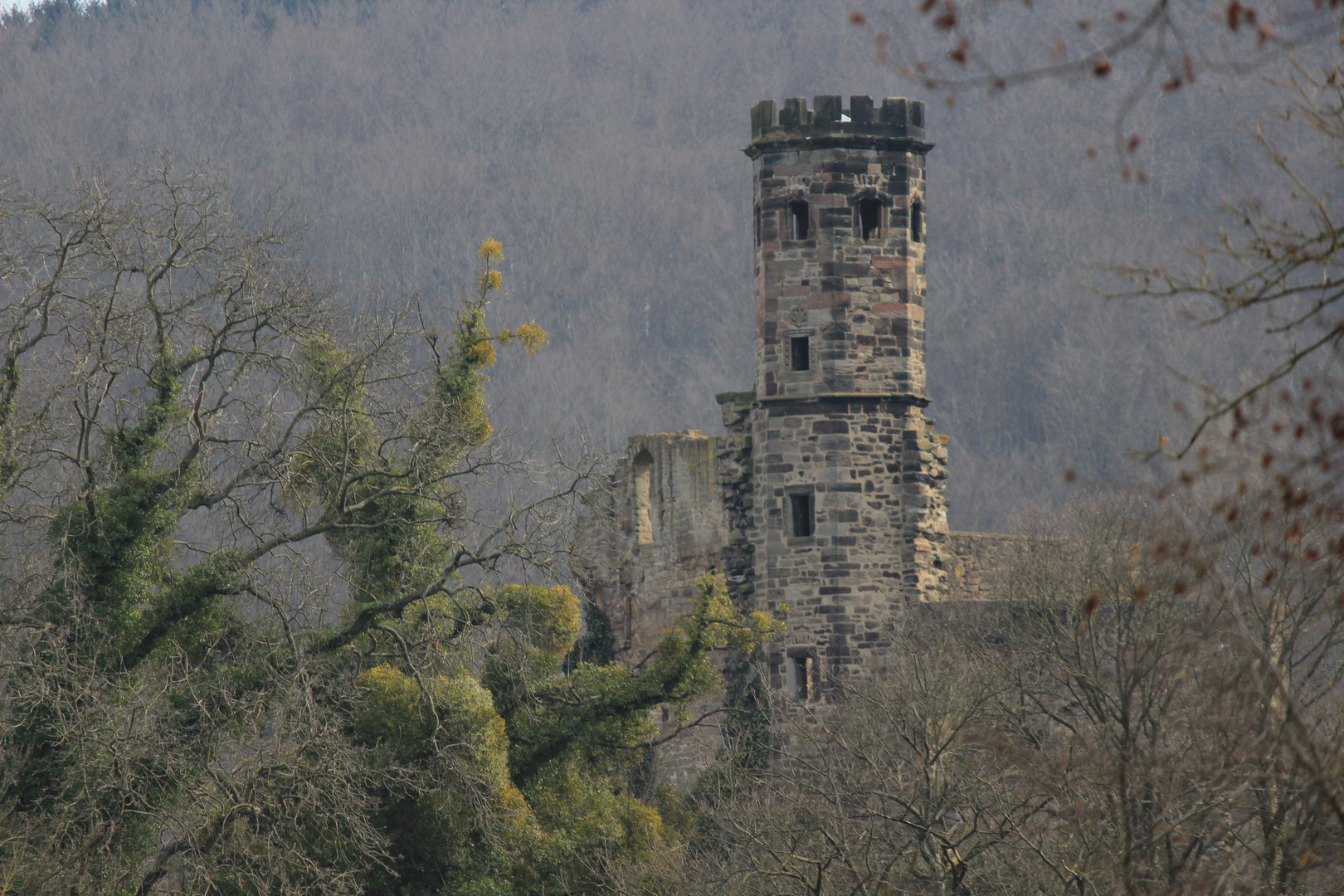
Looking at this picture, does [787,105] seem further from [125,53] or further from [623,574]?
[125,53]

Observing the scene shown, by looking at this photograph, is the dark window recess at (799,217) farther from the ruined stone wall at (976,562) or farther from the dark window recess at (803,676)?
the dark window recess at (803,676)

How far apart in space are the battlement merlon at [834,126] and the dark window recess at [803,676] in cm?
634

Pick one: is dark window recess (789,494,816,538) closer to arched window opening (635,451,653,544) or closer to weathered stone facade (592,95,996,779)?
weathered stone facade (592,95,996,779)

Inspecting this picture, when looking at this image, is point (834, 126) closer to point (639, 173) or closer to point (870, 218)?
point (870, 218)

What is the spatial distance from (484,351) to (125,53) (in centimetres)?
5432

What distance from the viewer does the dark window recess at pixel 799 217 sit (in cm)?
2267

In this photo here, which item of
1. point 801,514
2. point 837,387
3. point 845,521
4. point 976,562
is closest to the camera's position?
point 845,521

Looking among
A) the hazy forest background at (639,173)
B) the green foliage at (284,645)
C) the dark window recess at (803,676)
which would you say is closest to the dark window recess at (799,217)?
the green foliage at (284,645)

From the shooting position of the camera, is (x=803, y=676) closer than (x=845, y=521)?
Yes

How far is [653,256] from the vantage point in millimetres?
63656

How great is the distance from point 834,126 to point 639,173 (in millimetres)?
44929

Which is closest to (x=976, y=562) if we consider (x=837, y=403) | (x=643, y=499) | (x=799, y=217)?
(x=837, y=403)

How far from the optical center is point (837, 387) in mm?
22422

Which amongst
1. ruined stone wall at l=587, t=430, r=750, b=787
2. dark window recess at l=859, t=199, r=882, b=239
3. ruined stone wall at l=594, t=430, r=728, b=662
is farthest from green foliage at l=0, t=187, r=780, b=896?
dark window recess at l=859, t=199, r=882, b=239
